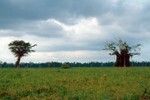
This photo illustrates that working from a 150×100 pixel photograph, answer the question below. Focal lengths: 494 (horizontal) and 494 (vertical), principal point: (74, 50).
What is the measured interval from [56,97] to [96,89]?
3056mm

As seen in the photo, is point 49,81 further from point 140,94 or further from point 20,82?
point 140,94

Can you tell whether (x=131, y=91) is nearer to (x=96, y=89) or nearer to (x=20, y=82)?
(x=96, y=89)

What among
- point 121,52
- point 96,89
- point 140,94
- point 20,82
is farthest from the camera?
point 121,52

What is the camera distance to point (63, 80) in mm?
30516

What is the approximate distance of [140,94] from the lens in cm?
2414

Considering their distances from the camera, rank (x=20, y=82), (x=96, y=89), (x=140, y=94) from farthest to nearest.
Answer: (x=20, y=82)
(x=96, y=89)
(x=140, y=94)

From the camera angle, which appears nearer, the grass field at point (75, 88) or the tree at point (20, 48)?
the grass field at point (75, 88)

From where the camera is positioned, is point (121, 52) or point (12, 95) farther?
point (121, 52)

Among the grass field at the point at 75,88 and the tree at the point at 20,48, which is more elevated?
the tree at the point at 20,48

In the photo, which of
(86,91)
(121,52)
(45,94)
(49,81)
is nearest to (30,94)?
(45,94)

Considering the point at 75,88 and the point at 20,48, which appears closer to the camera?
the point at 75,88

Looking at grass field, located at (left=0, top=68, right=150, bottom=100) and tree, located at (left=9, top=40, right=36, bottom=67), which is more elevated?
tree, located at (left=9, top=40, right=36, bottom=67)

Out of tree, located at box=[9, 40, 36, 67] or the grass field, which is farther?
tree, located at box=[9, 40, 36, 67]

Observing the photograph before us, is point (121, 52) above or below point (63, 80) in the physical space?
above
